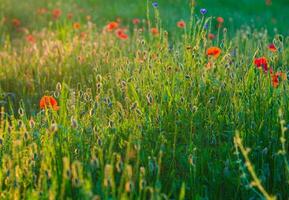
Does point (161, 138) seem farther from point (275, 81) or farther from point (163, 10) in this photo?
point (163, 10)

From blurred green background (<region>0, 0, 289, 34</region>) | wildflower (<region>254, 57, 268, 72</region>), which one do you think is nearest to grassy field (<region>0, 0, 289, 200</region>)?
wildflower (<region>254, 57, 268, 72</region>)

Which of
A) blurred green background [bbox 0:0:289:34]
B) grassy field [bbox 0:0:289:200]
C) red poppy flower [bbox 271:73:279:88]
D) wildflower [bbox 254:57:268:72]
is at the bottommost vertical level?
blurred green background [bbox 0:0:289:34]

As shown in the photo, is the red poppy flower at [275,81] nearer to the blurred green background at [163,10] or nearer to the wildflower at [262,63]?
the wildflower at [262,63]

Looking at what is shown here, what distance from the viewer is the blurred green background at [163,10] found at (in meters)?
8.00

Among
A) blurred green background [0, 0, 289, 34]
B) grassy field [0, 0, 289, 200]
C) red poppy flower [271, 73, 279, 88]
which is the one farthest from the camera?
blurred green background [0, 0, 289, 34]

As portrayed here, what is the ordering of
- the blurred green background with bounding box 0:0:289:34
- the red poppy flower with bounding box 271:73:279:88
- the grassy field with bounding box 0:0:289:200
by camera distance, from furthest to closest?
the blurred green background with bounding box 0:0:289:34 → the red poppy flower with bounding box 271:73:279:88 → the grassy field with bounding box 0:0:289:200

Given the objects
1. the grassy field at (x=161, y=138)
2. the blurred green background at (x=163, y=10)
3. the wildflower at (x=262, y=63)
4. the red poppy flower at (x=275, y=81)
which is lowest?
the blurred green background at (x=163, y=10)

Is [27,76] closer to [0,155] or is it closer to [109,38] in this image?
[109,38]

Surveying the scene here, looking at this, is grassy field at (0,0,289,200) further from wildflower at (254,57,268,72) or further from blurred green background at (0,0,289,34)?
blurred green background at (0,0,289,34)

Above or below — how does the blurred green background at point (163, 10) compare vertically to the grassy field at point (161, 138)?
below

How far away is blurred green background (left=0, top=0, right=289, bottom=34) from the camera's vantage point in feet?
26.2

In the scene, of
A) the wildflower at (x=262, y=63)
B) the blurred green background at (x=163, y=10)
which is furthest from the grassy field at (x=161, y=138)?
the blurred green background at (x=163, y=10)

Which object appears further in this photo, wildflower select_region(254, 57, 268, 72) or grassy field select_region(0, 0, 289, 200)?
wildflower select_region(254, 57, 268, 72)

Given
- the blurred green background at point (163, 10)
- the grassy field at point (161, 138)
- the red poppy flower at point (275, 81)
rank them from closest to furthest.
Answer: the grassy field at point (161, 138) → the red poppy flower at point (275, 81) → the blurred green background at point (163, 10)
